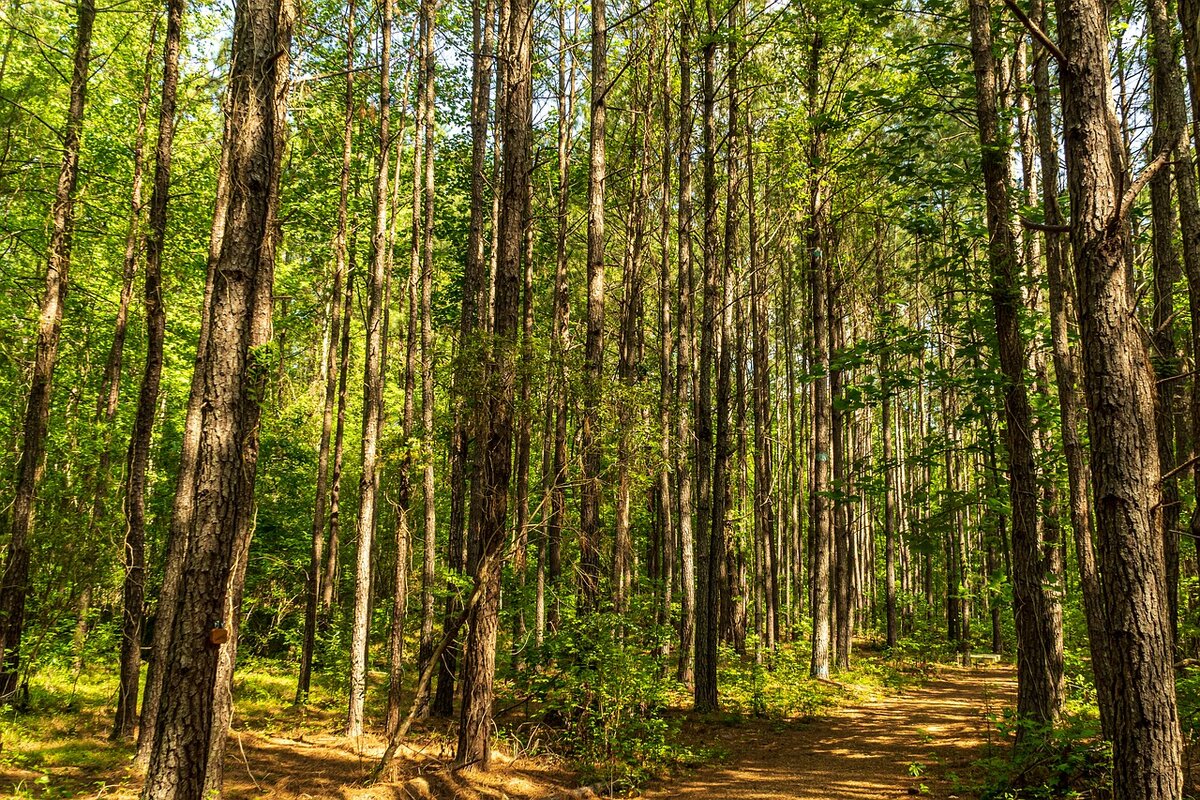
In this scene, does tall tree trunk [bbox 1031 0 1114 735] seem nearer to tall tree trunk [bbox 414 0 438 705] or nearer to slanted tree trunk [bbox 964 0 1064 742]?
slanted tree trunk [bbox 964 0 1064 742]

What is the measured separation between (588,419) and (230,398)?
4523mm

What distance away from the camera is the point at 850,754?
31.8 feet

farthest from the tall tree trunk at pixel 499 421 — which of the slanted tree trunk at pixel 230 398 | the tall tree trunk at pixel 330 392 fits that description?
the tall tree trunk at pixel 330 392

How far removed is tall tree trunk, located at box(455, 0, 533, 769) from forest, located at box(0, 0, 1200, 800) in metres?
0.05

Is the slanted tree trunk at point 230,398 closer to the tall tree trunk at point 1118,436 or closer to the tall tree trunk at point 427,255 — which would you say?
the tall tree trunk at point 427,255

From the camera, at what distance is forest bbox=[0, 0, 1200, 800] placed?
5.55 m

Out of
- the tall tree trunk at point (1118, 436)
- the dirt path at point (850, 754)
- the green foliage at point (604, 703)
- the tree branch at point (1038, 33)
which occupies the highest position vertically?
the tree branch at point (1038, 33)

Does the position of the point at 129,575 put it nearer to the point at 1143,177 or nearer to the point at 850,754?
the point at 850,754

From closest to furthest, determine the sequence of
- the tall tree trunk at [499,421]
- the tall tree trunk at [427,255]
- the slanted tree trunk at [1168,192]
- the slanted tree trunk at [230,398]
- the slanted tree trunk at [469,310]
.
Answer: the slanted tree trunk at [230,398] → the slanted tree trunk at [1168,192] → the tall tree trunk at [499,421] → the slanted tree trunk at [469,310] → the tall tree trunk at [427,255]

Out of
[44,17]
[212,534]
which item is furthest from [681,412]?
[44,17]

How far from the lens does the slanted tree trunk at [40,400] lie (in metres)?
8.88

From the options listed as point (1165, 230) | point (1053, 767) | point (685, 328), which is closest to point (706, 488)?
point (685, 328)

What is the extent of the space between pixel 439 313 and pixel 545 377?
15.3 m

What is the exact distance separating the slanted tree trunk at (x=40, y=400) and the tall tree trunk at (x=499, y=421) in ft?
17.6
